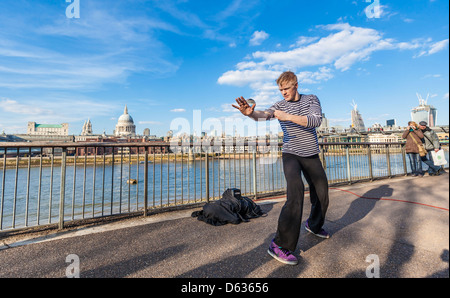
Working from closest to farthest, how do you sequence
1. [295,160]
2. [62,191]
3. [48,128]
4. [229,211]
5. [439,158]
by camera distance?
[295,160] → [62,191] → [229,211] → [439,158] → [48,128]

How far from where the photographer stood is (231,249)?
2.41 metres

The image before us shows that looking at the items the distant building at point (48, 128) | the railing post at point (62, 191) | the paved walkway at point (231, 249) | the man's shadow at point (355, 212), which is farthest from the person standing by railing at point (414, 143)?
the distant building at point (48, 128)

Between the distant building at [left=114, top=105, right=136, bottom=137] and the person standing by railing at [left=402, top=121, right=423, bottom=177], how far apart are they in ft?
445

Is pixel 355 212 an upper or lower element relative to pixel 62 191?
lower

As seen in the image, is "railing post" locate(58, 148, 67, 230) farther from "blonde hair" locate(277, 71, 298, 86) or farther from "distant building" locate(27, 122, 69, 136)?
"distant building" locate(27, 122, 69, 136)

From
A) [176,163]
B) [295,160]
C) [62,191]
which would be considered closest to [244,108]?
[295,160]

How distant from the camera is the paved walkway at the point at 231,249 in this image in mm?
1954

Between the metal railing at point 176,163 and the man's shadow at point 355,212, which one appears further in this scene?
the metal railing at point 176,163

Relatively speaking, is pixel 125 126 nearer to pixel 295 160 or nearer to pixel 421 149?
pixel 421 149

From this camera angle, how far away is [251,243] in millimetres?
2574

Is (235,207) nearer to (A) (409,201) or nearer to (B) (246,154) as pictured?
(B) (246,154)

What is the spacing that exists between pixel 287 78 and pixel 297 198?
4.28ft

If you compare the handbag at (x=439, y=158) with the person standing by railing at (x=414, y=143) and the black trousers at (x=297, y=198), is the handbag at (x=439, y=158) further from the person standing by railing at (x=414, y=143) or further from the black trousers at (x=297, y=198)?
the black trousers at (x=297, y=198)
